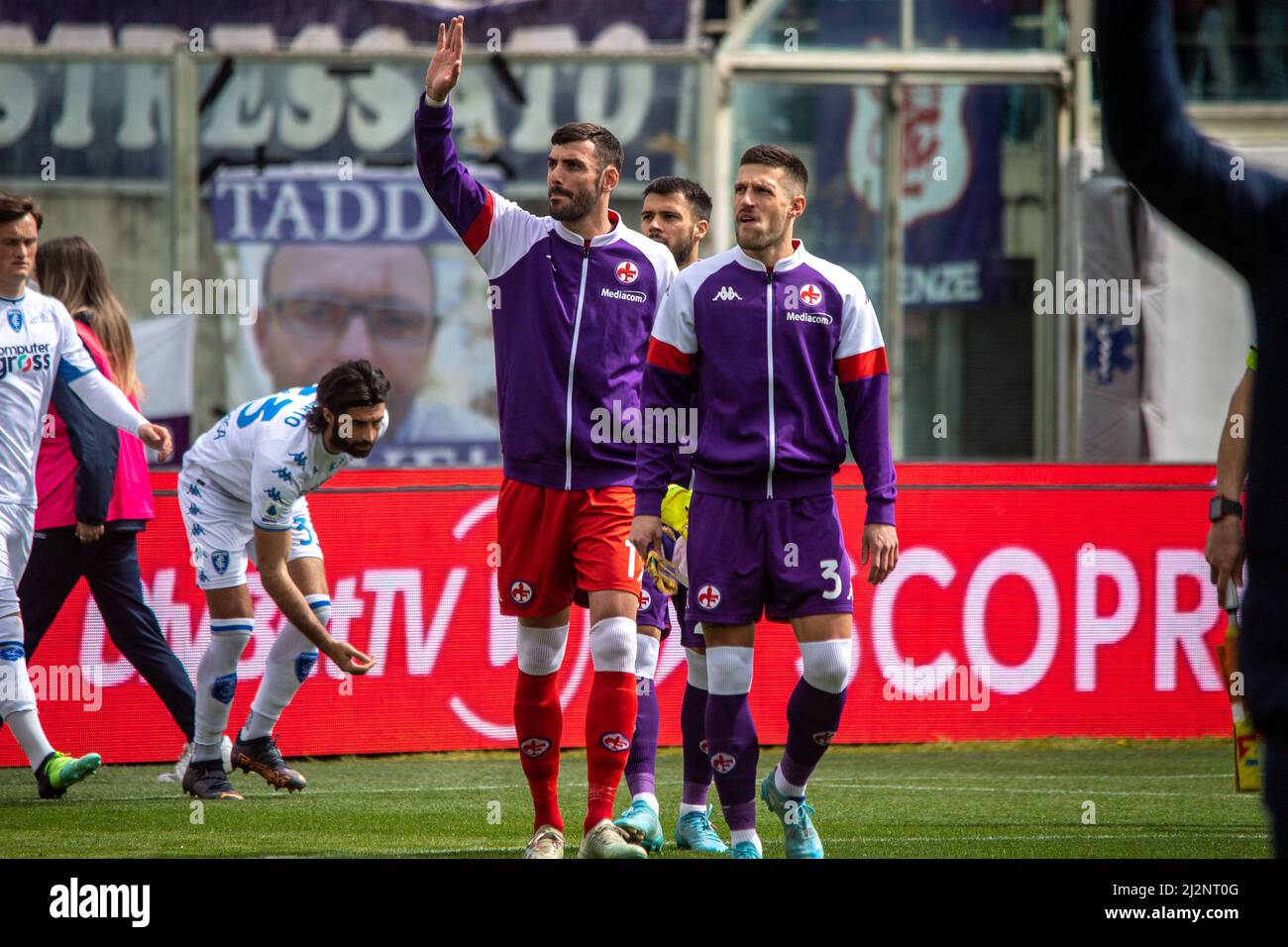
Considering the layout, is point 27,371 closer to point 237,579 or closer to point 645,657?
point 237,579

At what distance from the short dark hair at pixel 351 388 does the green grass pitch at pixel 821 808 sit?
158 centimetres

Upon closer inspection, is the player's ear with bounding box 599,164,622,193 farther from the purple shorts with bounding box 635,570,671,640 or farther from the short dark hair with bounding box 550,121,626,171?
the purple shorts with bounding box 635,570,671,640

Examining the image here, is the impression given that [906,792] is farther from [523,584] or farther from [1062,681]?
[523,584]

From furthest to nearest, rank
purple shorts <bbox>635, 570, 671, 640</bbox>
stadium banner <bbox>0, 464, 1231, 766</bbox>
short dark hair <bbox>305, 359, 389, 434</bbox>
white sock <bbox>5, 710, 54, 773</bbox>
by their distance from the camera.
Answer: stadium banner <bbox>0, 464, 1231, 766</bbox>
white sock <bbox>5, 710, 54, 773</bbox>
short dark hair <bbox>305, 359, 389, 434</bbox>
purple shorts <bbox>635, 570, 671, 640</bbox>

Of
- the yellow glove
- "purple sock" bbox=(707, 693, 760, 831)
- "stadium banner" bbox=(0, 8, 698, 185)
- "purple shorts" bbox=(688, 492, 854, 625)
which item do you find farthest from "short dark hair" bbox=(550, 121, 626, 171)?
"stadium banner" bbox=(0, 8, 698, 185)

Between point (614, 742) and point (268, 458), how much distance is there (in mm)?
2150

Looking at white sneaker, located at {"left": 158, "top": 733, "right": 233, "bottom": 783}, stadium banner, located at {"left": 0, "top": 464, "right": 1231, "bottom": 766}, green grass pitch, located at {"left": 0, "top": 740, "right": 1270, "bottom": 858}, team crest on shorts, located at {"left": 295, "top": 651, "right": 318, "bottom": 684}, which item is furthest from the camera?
stadium banner, located at {"left": 0, "top": 464, "right": 1231, "bottom": 766}

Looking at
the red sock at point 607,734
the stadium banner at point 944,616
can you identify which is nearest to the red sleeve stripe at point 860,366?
the red sock at point 607,734

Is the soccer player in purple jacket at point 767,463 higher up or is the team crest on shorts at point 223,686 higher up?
the soccer player in purple jacket at point 767,463

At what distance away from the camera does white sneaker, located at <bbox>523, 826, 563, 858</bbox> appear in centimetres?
594

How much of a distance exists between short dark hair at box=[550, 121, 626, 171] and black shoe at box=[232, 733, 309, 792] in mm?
3118

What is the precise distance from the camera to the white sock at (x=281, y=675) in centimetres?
812

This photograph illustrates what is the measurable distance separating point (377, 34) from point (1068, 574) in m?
8.58

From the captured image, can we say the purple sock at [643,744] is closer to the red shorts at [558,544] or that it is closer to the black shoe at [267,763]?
the red shorts at [558,544]
